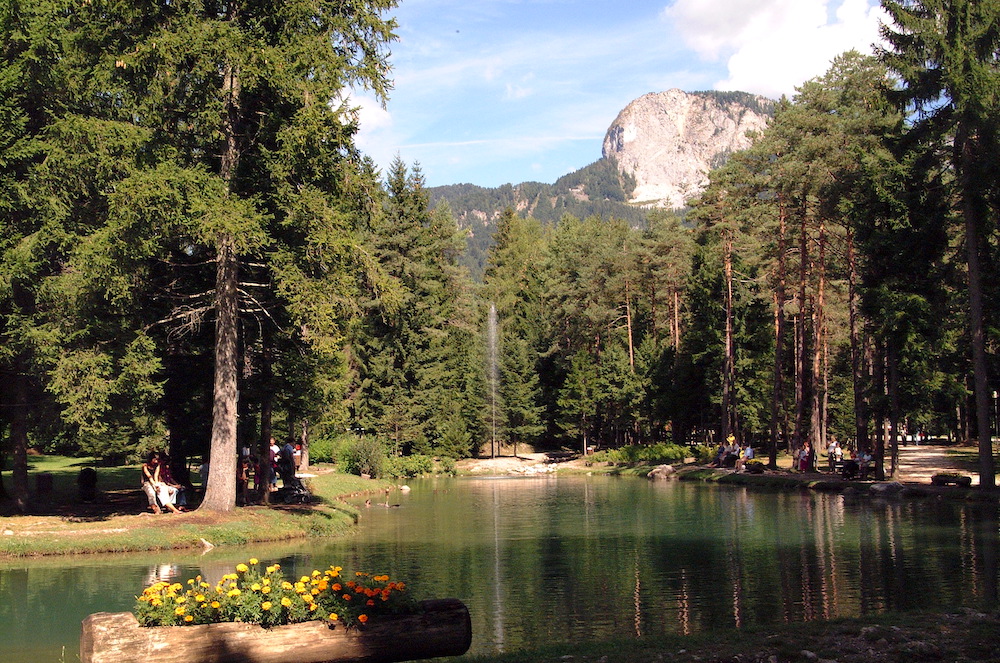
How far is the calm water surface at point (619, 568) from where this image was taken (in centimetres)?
1145

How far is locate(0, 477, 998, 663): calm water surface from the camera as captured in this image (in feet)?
37.6

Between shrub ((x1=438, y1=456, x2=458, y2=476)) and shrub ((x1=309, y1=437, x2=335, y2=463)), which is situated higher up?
shrub ((x1=309, y1=437, x2=335, y2=463))

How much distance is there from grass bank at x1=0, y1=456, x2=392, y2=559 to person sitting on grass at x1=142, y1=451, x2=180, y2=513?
1.74 ft

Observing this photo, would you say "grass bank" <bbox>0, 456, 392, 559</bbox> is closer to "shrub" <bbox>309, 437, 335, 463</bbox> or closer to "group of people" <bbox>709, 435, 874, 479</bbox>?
"group of people" <bbox>709, 435, 874, 479</bbox>

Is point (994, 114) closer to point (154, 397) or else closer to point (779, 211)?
point (779, 211)

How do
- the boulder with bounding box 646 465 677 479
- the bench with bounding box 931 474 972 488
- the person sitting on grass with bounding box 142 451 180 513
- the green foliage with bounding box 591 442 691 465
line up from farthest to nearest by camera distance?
the green foliage with bounding box 591 442 691 465 < the boulder with bounding box 646 465 677 479 < the bench with bounding box 931 474 972 488 < the person sitting on grass with bounding box 142 451 180 513

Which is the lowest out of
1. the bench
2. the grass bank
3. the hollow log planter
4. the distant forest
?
the bench

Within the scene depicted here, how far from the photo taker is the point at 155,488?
21.0m

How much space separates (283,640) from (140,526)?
11.7 metres

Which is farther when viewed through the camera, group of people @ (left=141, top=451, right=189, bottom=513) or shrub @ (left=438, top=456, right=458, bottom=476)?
shrub @ (left=438, top=456, right=458, bottom=476)

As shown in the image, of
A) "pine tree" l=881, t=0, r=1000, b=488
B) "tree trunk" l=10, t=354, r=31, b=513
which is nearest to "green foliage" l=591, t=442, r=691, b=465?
"pine tree" l=881, t=0, r=1000, b=488

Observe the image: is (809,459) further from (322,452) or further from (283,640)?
(283,640)

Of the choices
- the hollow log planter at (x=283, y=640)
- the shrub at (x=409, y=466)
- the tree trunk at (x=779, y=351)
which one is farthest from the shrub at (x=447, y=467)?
the hollow log planter at (x=283, y=640)

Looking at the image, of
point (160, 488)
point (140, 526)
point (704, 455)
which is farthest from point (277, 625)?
point (704, 455)
